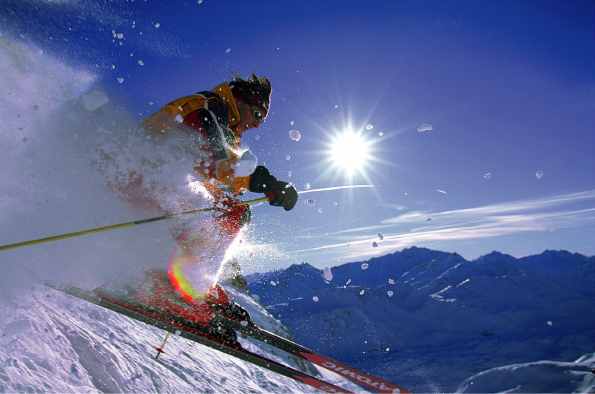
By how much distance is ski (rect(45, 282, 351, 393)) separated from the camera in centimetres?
349

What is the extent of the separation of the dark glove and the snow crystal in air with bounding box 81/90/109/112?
186cm

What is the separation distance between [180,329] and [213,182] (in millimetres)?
2169

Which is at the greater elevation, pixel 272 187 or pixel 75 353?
pixel 272 187

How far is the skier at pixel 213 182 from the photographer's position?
109 inches

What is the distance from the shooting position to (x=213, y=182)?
3260mm

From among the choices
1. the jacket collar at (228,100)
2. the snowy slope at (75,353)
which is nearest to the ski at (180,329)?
the snowy slope at (75,353)

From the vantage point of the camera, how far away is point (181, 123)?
2799 millimetres

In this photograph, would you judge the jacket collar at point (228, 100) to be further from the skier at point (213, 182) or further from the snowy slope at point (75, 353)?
the snowy slope at point (75, 353)

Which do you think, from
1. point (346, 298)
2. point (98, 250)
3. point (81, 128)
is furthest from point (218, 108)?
point (346, 298)

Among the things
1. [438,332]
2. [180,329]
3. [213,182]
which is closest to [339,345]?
[438,332]

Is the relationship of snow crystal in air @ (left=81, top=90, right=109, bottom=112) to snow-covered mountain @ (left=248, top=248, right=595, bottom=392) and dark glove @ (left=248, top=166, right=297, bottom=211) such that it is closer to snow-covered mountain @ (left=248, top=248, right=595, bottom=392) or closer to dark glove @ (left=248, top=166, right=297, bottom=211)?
dark glove @ (left=248, top=166, right=297, bottom=211)

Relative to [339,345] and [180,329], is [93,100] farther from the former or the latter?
[339,345]

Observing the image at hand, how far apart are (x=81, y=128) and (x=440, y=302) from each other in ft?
718

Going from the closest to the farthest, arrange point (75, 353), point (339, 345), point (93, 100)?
point (93, 100) → point (75, 353) → point (339, 345)
